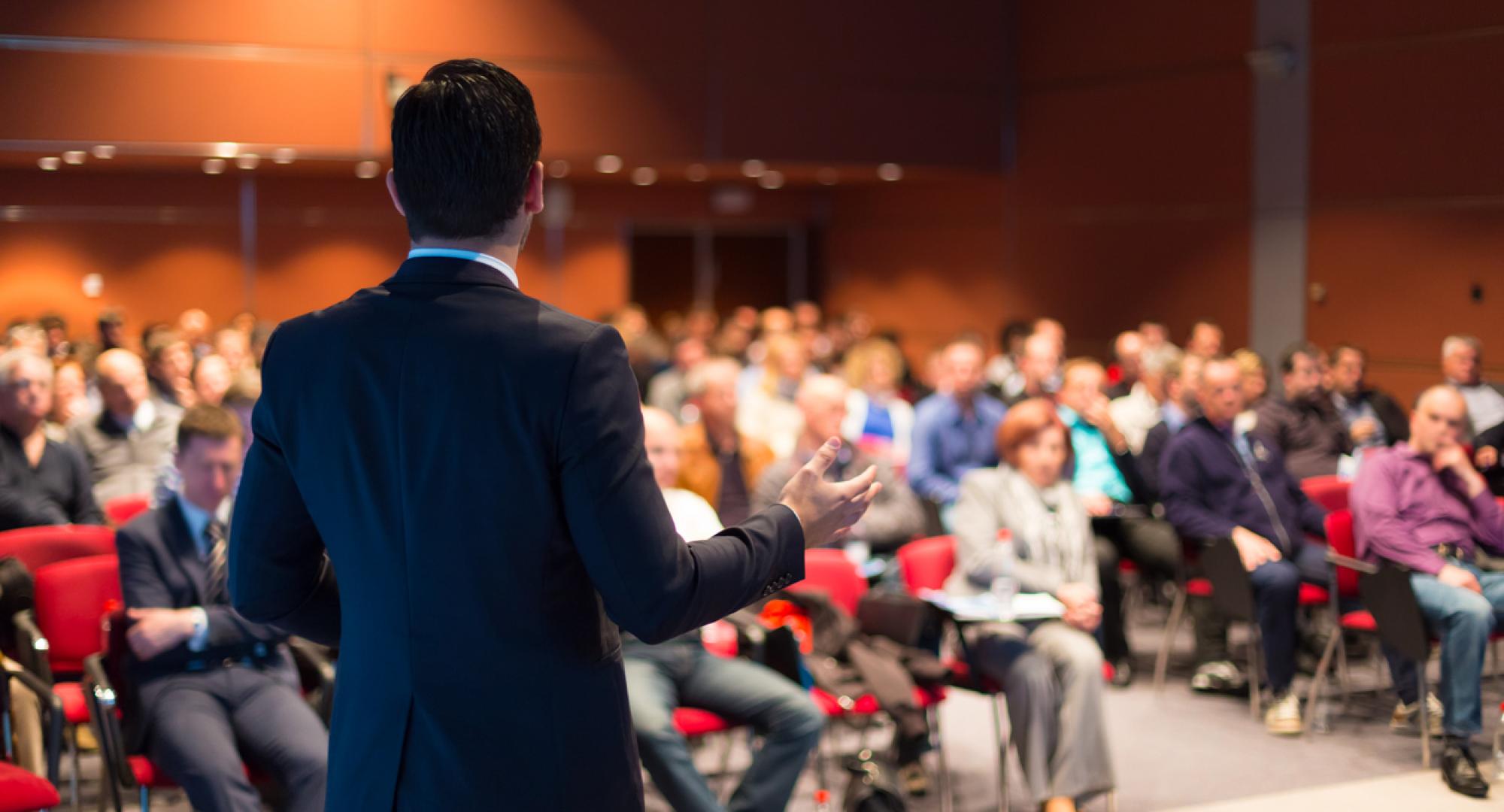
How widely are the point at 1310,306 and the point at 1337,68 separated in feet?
5.65

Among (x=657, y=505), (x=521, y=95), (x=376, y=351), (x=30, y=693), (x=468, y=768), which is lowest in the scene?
(x=30, y=693)

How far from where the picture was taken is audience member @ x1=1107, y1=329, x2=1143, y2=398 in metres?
9.61

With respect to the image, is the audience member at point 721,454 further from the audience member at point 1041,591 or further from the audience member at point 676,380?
the audience member at point 676,380

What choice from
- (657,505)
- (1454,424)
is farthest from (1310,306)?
(657,505)

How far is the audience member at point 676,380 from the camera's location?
8656mm

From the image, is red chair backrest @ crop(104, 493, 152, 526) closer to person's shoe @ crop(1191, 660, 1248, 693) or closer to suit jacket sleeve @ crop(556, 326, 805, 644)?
person's shoe @ crop(1191, 660, 1248, 693)

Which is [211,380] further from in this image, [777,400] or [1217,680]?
[1217,680]

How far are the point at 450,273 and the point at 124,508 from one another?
497 cm

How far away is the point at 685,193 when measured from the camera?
1555cm

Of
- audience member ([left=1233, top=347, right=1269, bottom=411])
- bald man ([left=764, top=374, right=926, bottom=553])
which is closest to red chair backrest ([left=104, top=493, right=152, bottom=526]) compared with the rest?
bald man ([left=764, top=374, right=926, bottom=553])

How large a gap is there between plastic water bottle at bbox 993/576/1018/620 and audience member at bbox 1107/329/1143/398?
4895 millimetres

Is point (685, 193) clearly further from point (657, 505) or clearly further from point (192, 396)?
point (657, 505)

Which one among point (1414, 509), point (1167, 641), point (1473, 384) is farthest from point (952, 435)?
point (1473, 384)

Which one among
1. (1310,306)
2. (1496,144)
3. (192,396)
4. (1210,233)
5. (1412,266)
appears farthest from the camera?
(1210,233)
